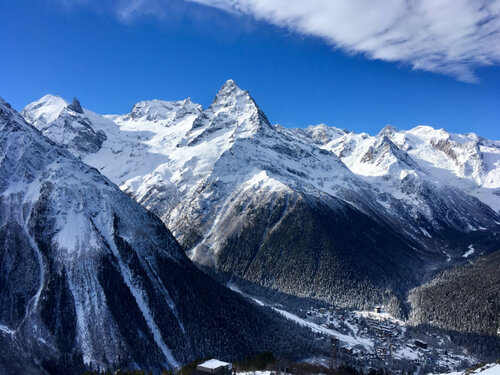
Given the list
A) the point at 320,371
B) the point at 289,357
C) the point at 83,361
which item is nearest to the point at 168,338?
the point at 83,361

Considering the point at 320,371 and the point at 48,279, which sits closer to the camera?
the point at 320,371

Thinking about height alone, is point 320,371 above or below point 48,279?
below

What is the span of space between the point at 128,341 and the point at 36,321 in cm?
3565

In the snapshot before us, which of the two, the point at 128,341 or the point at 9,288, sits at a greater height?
the point at 9,288

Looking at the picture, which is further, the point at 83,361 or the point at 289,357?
the point at 289,357

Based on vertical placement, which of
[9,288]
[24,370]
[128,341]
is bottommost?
[24,370]

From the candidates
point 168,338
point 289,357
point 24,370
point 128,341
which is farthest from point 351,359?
point 24,370

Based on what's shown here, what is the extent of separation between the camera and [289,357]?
187500 millimetres

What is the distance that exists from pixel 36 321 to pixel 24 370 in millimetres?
22898

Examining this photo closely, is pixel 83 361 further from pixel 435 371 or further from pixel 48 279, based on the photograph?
pixel 435 371

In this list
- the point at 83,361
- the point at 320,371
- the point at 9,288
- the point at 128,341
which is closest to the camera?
the point at 320,371

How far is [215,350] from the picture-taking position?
189875 millimetres

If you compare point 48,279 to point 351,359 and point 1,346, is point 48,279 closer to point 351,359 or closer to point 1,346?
point 1,346

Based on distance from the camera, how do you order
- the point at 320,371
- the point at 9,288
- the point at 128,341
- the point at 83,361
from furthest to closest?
the point at 9,288 < the point at 128,341 < the point at 83,361 < the point at 320,371
